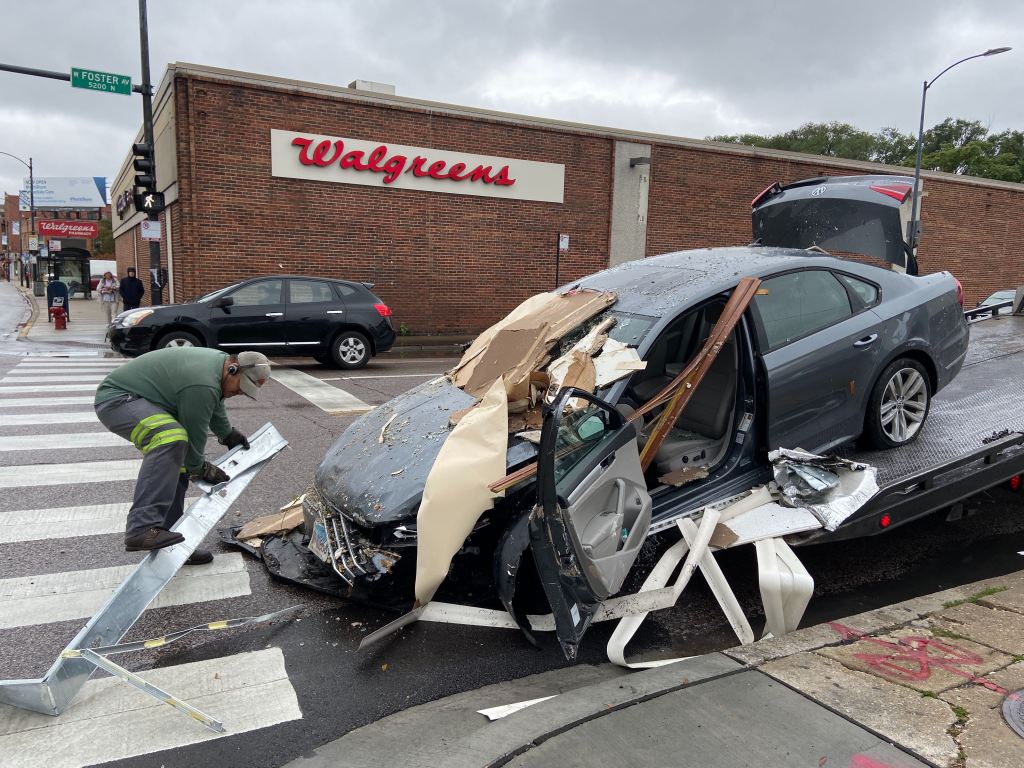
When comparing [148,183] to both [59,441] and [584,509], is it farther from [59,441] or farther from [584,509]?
[584,509]

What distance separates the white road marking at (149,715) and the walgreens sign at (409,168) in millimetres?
15349

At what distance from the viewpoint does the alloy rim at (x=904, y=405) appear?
480 cm


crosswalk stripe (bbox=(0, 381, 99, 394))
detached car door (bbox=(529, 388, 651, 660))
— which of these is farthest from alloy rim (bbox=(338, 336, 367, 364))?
detached car door (bbox=(529, 388, 651, 660))

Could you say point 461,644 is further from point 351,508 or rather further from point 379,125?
point 379,125

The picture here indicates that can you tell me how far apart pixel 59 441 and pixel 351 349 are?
6.40 metres

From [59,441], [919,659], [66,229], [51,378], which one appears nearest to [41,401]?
[51,378]

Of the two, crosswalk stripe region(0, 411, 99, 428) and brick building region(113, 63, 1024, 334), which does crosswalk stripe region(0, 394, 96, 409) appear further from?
brick building region(113, 63, 1024, 334)

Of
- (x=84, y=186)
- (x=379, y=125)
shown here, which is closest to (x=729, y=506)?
(x=379, y=125)

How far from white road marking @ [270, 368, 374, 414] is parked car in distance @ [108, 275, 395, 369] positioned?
71 cm

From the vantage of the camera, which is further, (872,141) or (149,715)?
(872,141)

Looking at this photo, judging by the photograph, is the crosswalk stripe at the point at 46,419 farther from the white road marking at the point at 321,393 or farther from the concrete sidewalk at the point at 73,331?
the concrete sidewalk at the point at 73,331

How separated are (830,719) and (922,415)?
293 centimetres

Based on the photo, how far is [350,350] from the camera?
13352 mm

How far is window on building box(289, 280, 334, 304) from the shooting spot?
1298cm
